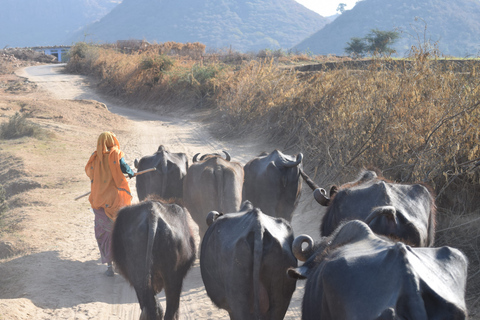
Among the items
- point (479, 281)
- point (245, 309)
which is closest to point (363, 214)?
point (245, 309)

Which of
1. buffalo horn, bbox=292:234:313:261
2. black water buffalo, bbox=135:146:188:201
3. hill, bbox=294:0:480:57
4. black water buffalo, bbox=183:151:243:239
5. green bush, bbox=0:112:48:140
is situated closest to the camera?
buffalo horn, bbox=292:234:313:261

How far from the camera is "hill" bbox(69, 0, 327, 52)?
129 metres

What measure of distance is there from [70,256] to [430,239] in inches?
195

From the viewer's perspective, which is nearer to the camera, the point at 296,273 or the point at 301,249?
the point at 296,273

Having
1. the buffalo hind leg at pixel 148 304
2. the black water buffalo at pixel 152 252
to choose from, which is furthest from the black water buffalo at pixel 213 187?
the buffalo hind leg at pixel 148 304

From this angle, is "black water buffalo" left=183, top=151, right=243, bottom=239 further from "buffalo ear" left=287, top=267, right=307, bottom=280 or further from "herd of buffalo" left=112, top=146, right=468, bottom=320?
"buffalo ear" left=287, top=267, right=307, bottom=280

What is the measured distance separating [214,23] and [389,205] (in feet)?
468

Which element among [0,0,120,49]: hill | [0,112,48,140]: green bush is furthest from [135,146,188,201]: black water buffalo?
[0,0,120,49]: hill

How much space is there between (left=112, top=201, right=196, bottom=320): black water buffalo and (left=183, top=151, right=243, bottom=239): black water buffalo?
1.15m

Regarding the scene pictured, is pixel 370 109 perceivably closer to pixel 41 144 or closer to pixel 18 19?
pixel 41 144

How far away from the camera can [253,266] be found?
3.50 m

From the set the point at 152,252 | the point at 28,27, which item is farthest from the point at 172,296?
the point at 28,27

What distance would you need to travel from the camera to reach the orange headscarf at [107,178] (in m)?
5.84

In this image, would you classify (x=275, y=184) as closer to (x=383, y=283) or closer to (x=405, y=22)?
(x=383, y=283)
